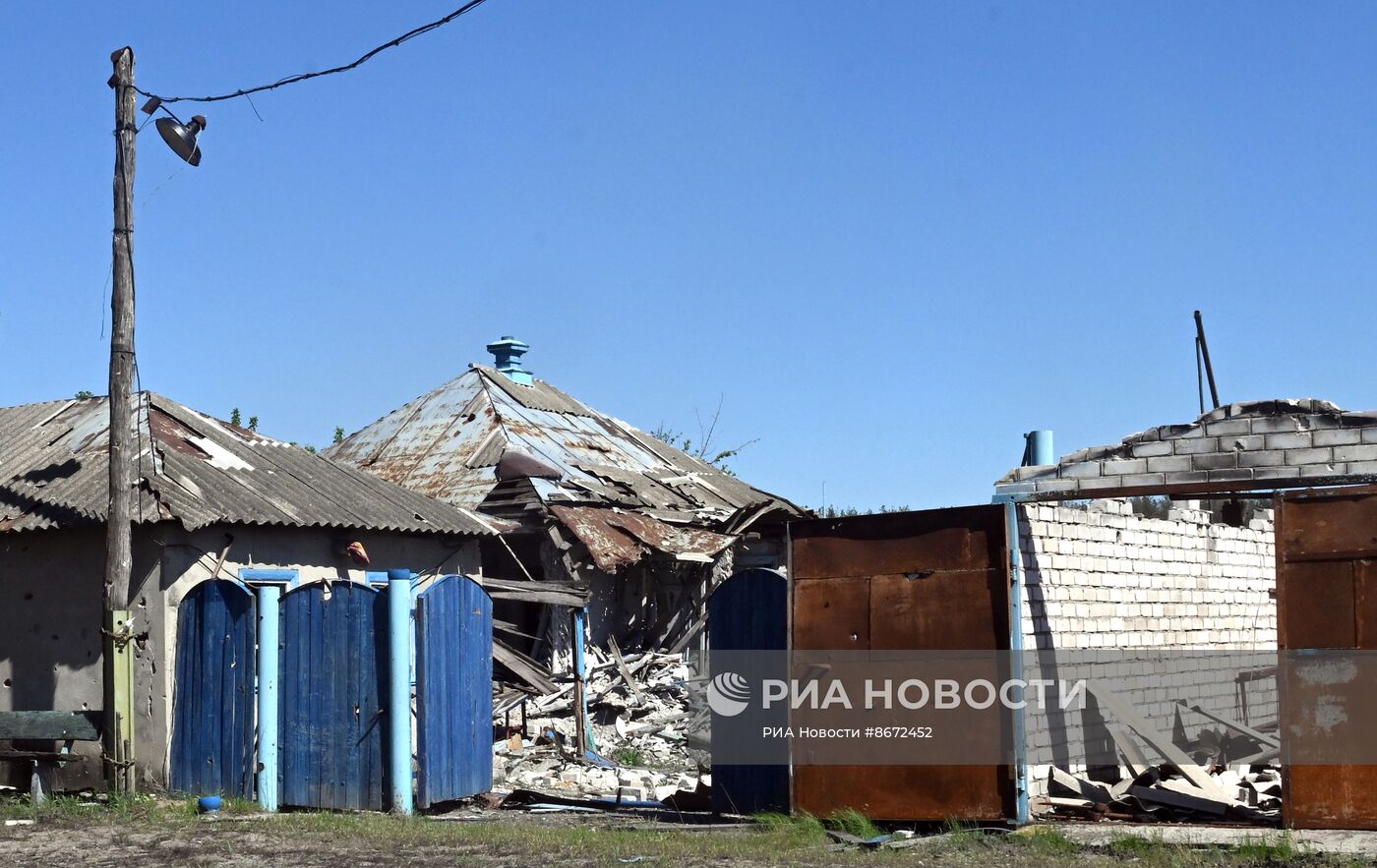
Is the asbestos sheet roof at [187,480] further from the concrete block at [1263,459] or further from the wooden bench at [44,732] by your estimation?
the concrete block at [1263,459]

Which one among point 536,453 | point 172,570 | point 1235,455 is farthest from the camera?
point 536,453

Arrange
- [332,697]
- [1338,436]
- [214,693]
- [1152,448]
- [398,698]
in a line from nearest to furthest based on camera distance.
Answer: [1338,436]
[1152,448]
[398,698]
[332,697]
[214,693]

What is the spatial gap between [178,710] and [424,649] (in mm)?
2412

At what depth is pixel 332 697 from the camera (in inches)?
468

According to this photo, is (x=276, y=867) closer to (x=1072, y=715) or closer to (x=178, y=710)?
(x=178, y=710)

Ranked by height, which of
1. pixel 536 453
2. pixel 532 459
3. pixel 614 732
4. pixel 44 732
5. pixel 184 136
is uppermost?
pixel 184 136

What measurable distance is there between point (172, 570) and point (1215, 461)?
8881mm

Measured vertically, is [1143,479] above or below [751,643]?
above

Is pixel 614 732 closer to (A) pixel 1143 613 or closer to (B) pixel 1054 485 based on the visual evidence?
(A) pixel 1143 613

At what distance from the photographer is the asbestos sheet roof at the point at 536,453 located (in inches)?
793

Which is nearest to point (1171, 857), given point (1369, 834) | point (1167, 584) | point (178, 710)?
point (1369, 834)

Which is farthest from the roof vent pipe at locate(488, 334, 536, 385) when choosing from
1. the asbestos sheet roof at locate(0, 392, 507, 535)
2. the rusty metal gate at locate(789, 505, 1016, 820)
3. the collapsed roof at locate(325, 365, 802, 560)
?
the rusty metal gate at locate(789, 505, 1016, 820)
